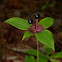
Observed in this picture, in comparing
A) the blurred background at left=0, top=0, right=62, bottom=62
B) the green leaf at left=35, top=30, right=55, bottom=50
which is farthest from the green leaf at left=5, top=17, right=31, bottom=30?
the blurred background at left=0, top=0, right=62, bottom=62

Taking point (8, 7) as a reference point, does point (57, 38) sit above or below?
below

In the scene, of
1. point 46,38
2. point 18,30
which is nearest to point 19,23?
point 46,38

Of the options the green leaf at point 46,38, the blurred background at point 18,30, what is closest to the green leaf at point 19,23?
the green leaf at point 46,38

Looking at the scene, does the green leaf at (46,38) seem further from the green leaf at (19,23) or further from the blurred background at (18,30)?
the blurred background at (18,30)

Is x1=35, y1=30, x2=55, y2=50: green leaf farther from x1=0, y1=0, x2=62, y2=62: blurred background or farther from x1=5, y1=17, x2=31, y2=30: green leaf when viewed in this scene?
x1=0, y1=0, x2=62, y2=62: blurred background

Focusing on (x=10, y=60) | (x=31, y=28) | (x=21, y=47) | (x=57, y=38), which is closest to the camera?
(x=31, y=28)

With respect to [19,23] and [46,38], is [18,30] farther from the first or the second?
[46,38]

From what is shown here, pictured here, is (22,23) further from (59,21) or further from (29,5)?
(29,5)

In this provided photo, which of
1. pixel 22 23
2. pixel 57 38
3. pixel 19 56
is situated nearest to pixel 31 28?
pixel 22 23
